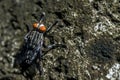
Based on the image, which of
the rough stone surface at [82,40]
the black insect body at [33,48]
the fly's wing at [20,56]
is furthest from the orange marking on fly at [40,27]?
the fly's wing at [20,56]

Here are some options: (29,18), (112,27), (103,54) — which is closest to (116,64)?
(103,54)

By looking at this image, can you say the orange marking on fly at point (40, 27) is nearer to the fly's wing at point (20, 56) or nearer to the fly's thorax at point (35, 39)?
the fly's thorax at point (35, 39)

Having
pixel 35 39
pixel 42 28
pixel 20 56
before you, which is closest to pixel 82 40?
pixel 42 28

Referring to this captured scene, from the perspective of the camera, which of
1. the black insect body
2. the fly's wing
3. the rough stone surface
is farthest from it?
the fly's wing

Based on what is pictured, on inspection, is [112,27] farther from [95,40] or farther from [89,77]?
[89,77]

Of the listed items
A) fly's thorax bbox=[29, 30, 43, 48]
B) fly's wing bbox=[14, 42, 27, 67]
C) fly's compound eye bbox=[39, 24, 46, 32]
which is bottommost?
fly's wing bbox=[14, 42, 27, 67]

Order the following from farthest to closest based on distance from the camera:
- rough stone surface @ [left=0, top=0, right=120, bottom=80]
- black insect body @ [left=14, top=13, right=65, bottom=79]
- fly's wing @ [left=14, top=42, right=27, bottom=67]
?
fly's wing @ [left=14, top=42, right=27, bottom=67], black insect body @ [left=14, top=13, right=65, bottom=79], rough stone surface @ [left=0, top=0, right=120, bottom=80]

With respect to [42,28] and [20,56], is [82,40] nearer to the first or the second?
[42,28]

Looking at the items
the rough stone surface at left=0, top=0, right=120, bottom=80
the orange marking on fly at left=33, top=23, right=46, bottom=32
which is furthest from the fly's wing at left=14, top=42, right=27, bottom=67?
the orange marking on fly at left=33, top=23, right=46, bottom=32

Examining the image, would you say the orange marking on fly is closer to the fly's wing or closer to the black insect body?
the black insect body
